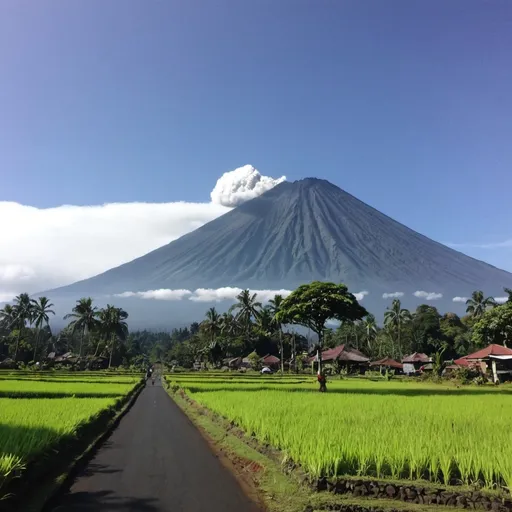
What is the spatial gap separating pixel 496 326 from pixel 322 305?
12.2 meters

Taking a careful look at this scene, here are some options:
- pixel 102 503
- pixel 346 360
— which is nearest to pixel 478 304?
pixel 346 360

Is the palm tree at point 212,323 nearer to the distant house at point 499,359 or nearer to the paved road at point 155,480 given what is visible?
the distant house at point 499,359

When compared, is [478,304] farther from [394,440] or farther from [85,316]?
[394,440]

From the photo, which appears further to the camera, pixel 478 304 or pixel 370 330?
pixel 370 330

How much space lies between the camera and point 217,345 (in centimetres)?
7100

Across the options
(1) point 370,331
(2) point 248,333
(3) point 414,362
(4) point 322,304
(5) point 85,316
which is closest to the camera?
(4) point 322,304

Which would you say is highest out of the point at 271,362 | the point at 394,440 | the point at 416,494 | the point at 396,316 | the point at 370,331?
the point at 396,316

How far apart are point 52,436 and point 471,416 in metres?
10.9

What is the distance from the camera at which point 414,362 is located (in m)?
60.4

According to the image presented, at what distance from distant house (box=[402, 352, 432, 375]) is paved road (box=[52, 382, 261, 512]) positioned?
53718 millimetres

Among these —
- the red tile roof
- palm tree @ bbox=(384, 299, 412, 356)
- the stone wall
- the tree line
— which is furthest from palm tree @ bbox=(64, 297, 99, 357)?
the stone wall

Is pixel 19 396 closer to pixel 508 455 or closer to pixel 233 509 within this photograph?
pixel 233 509

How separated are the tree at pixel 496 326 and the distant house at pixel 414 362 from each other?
87.5 feet

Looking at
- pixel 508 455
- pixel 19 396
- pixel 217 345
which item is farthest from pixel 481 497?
pixel 217 345
